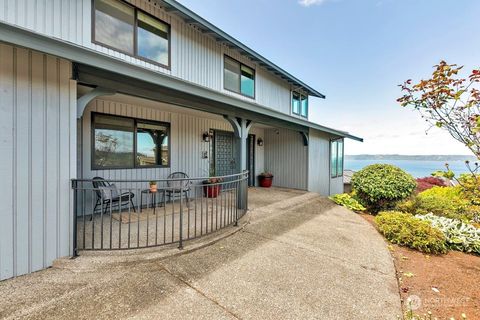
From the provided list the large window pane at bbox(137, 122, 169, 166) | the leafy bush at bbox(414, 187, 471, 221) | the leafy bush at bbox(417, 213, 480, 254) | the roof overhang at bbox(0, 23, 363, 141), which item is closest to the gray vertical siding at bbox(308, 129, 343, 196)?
the leafy bush at bbox(414, 187, 471, 221)

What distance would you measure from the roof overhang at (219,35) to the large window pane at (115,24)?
947 mm

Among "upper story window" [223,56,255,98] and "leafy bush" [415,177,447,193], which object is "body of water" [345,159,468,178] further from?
"upper story window" [223,56,255,98]

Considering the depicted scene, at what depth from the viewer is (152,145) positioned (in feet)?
19.6

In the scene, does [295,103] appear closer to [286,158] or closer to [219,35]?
[286,158]

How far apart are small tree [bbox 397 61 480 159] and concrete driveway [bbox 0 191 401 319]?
6.84 feet

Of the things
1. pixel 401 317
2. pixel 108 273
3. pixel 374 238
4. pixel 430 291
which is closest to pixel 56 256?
pixel 108 273

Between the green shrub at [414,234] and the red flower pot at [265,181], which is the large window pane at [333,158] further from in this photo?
the green shrub at [414,234]

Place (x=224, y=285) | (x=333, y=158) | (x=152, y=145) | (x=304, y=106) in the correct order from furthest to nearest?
1. (x=304, y=106)
2. (x=333, y=158)
3. (x=152, y=145)
4. (x=224, y=285)

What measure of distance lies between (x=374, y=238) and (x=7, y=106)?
20.3ft

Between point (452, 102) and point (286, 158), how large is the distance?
264 inches

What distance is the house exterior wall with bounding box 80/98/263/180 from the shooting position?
4754 millimetres

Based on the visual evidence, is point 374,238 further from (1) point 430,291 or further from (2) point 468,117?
(2) point 468,117

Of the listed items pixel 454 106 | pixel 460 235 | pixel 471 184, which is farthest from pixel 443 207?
pixel 454 106

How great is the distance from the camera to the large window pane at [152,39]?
16.7 ft
